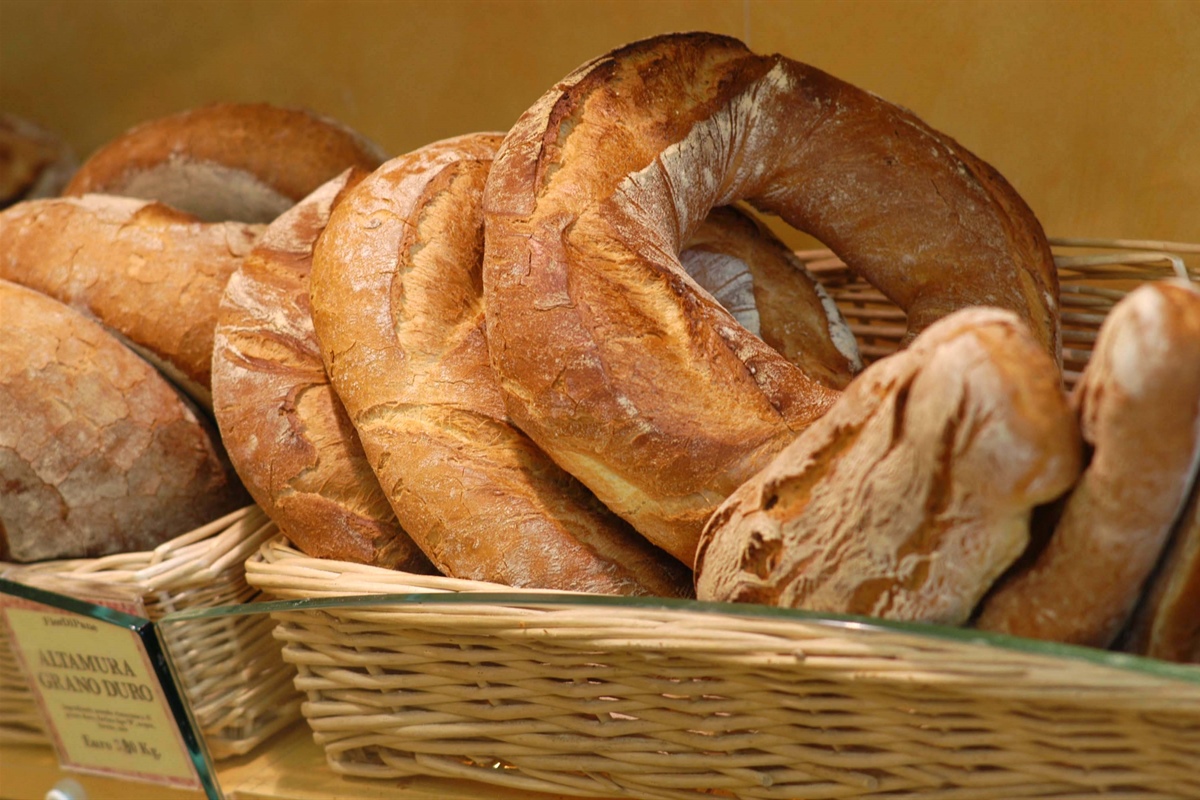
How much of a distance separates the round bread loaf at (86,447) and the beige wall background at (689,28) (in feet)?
2.27

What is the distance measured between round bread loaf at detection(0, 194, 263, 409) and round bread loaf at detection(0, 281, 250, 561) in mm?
47

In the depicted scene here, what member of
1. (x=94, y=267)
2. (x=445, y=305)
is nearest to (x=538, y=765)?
(x=445, y=305)

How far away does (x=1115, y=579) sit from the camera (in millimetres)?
699

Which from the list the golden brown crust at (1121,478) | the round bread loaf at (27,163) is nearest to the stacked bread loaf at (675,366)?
the golden brown crust at (1121,478)

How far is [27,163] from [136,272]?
0.68 meters

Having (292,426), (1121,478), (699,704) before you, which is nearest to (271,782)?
(292,426)

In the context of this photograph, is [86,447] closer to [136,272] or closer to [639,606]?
[136,272]

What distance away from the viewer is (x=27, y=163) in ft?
6.36

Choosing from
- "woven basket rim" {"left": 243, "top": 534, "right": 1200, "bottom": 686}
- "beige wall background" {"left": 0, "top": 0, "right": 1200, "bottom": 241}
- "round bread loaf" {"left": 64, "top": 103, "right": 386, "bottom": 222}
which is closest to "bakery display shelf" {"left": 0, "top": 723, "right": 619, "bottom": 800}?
"woven basket rim" {"left": 243, "top": 534, "right": 1200, "bottom": 686}

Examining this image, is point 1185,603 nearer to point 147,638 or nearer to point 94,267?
point 147,638

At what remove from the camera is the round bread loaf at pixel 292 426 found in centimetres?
121

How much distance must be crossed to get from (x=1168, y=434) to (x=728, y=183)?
0.75 metres

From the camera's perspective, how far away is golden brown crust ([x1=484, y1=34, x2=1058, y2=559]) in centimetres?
102

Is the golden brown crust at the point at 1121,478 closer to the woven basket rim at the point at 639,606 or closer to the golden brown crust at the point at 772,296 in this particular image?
the woven basket rim at the point at 639,606
